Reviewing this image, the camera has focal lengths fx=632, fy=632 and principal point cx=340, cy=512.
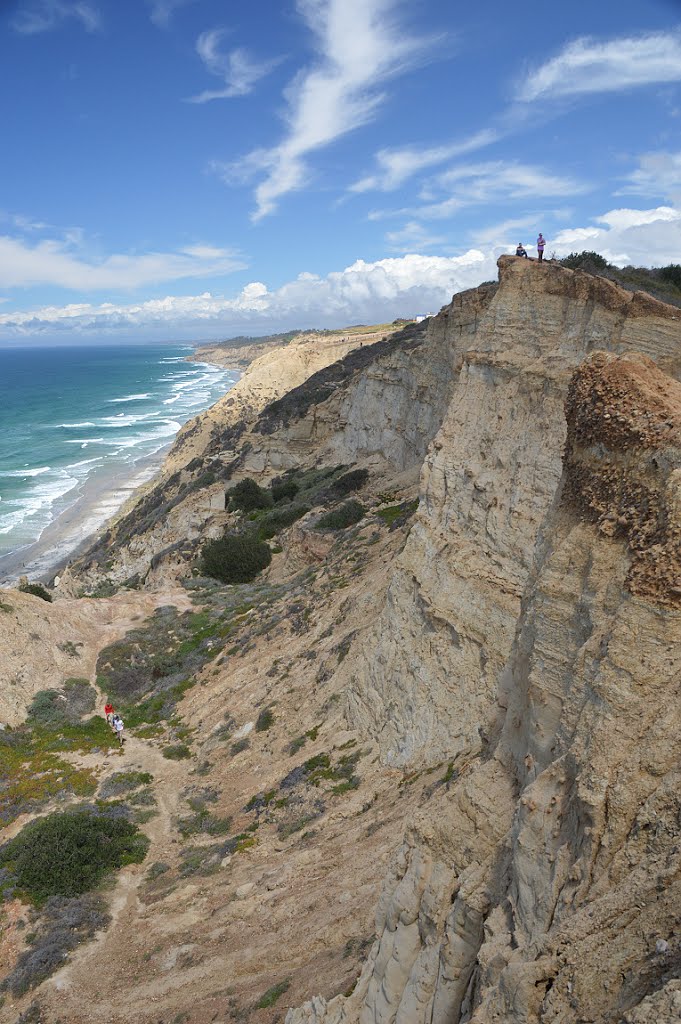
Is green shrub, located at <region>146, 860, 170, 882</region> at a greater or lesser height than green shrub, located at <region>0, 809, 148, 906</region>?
lesser

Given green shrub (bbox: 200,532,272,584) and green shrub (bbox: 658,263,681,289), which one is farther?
green shrub (bbox: 200,532,272,584)

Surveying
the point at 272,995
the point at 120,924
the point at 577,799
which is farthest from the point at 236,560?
Result: the point at 577,799

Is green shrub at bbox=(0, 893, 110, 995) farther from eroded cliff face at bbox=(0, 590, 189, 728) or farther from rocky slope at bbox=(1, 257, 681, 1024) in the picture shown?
eroded cliff face at bbox=(0, 590, 189, 728)

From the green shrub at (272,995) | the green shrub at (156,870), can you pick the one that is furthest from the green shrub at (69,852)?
the green shrub at (272,995)

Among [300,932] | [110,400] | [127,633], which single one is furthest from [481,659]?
[110,400]

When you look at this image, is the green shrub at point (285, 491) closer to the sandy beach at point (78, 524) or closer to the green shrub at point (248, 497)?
the green shrub at point (248, 497)

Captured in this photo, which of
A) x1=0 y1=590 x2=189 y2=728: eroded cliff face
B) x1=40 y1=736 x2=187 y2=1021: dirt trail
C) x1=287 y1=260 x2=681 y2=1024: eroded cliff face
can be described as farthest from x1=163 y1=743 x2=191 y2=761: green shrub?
x1=287 y1=260 x2=681 y2=1024: eroded cliff face
